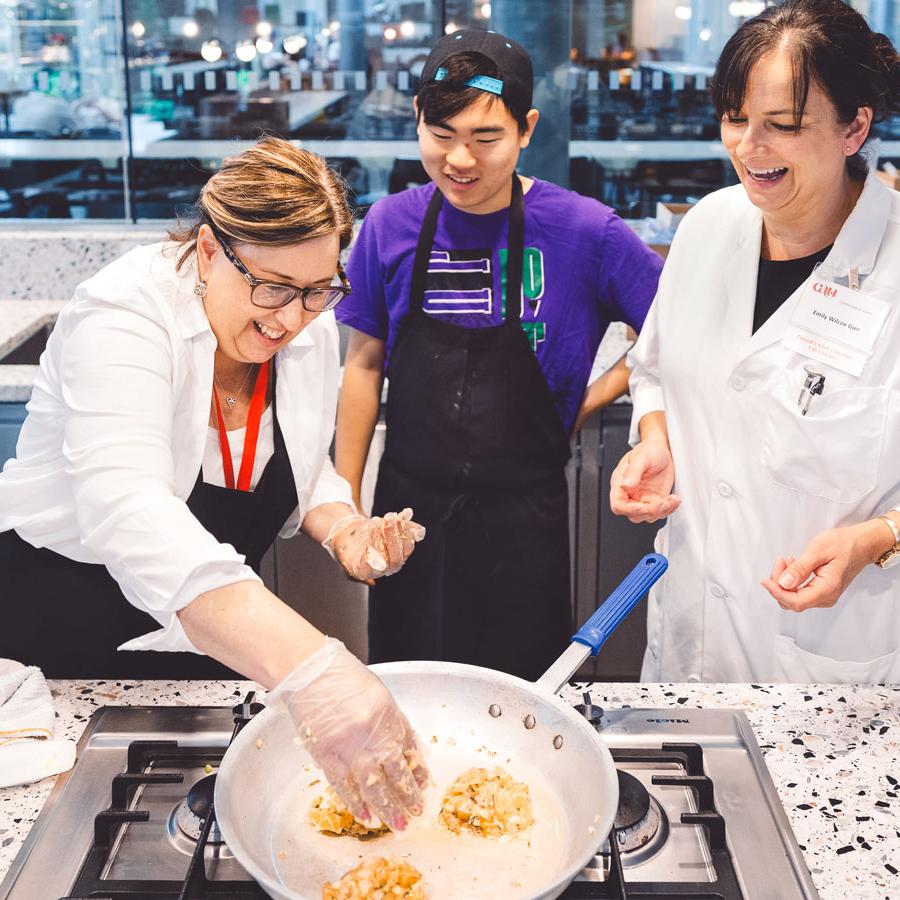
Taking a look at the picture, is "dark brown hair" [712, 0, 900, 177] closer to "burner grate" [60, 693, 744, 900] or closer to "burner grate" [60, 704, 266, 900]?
"burner grate" [60, 693, 744, 900]

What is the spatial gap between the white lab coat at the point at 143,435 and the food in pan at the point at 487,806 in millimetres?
308

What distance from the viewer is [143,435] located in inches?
49.0

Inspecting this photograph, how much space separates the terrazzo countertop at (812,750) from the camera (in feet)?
3.60

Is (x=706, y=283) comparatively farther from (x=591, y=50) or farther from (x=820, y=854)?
(x=591, y=50)

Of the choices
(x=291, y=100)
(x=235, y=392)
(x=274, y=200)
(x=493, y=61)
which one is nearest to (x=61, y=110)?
(x=291, y=100)

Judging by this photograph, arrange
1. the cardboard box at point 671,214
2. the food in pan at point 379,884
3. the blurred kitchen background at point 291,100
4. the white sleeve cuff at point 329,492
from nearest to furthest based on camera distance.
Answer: the food in pan at point 379,884, the white sleeve cuff at point 329,492, the cardboard box at point 671,214, the blurred kitchen background at point 291,100

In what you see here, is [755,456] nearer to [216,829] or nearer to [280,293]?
[280,293]

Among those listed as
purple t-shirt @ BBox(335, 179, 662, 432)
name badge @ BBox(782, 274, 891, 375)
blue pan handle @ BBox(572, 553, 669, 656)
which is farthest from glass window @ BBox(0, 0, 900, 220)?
blue pan handle @ BBox(572, 553, 669, 656)

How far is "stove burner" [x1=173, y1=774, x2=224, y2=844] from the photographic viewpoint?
1.11 metres

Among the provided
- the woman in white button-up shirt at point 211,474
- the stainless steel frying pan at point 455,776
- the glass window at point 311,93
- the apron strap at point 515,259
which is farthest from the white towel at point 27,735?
the glass window at point 311,93

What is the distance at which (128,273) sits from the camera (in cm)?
144

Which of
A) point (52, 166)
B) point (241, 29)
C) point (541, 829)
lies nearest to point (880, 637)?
point (541, 829)

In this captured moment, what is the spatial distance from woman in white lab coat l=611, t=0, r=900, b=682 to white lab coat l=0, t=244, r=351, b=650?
500mm

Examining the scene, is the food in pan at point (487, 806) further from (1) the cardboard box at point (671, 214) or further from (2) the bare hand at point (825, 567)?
(1) the cardboard box at point (671, 214)
